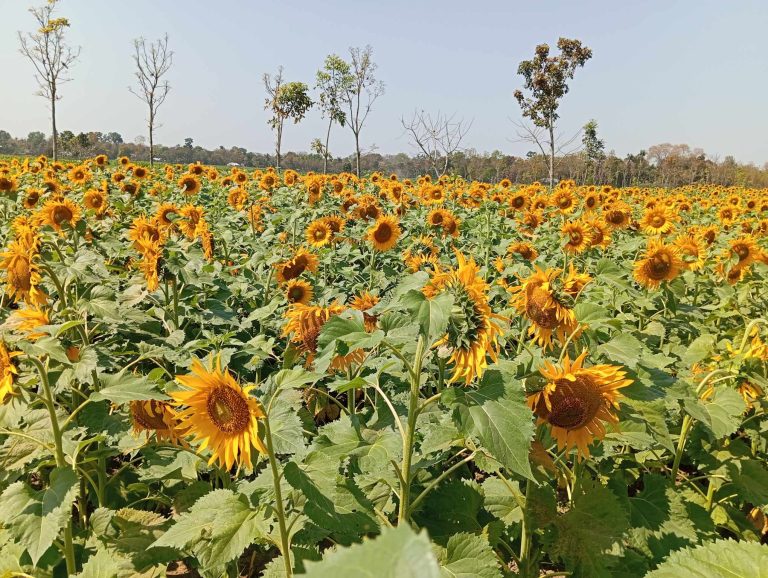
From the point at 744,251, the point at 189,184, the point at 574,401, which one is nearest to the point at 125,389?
the point at 574,401

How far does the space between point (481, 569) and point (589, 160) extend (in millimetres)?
52566

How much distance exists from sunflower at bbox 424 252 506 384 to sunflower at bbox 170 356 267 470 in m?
0.68

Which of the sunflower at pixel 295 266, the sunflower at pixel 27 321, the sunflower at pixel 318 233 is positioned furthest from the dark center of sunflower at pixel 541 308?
the sunflower at pixel 318 233

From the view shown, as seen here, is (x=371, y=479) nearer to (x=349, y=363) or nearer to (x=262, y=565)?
(x=349, y=363)

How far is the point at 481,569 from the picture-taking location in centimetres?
165

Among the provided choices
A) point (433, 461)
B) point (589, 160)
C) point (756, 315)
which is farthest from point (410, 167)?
point (433, 461)

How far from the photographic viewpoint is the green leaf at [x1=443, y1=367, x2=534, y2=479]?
4.50 feet

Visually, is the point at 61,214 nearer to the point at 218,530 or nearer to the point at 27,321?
the point at 27,321

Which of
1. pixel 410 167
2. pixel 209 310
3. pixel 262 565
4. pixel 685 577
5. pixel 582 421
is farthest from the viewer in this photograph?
pixel 410 167

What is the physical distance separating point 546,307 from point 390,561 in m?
2.00

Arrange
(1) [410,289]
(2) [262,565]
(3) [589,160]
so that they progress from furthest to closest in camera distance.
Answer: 1. (3) [589,160]
2. (2) [262,565]
3. (1) [410,289]

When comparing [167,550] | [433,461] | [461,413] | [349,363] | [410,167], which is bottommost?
[167,550]

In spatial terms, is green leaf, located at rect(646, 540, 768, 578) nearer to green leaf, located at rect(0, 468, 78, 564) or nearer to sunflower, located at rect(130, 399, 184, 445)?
green leaf, located at rect(0, 468, 78, 564)

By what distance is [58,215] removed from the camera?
4992mm
